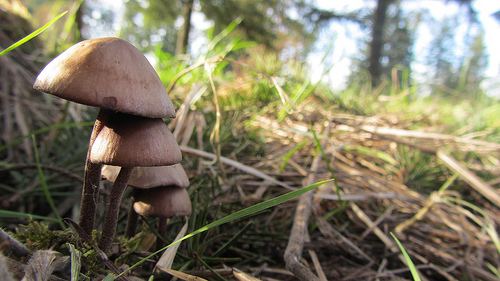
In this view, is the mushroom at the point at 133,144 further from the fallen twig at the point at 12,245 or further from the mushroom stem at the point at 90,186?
the fallen twig at the point at 12,245

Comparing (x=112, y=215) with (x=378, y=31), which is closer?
(x=112, y=215)

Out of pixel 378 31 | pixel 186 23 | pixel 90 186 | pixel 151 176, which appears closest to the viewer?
pixel 90 186

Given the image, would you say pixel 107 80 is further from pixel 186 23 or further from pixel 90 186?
pixel 186 23

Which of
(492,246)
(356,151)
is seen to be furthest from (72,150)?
(492,246)

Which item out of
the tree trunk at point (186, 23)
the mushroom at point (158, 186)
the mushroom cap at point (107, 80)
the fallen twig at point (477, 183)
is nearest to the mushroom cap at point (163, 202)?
the mushroom at point (158, 186)

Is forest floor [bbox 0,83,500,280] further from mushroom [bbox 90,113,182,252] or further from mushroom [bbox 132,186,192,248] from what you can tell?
mushroom [bbox 90,113,182,252]

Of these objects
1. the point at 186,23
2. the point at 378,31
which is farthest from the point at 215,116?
the point at 378,31

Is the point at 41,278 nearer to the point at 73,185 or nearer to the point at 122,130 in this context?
the point at 122,130
